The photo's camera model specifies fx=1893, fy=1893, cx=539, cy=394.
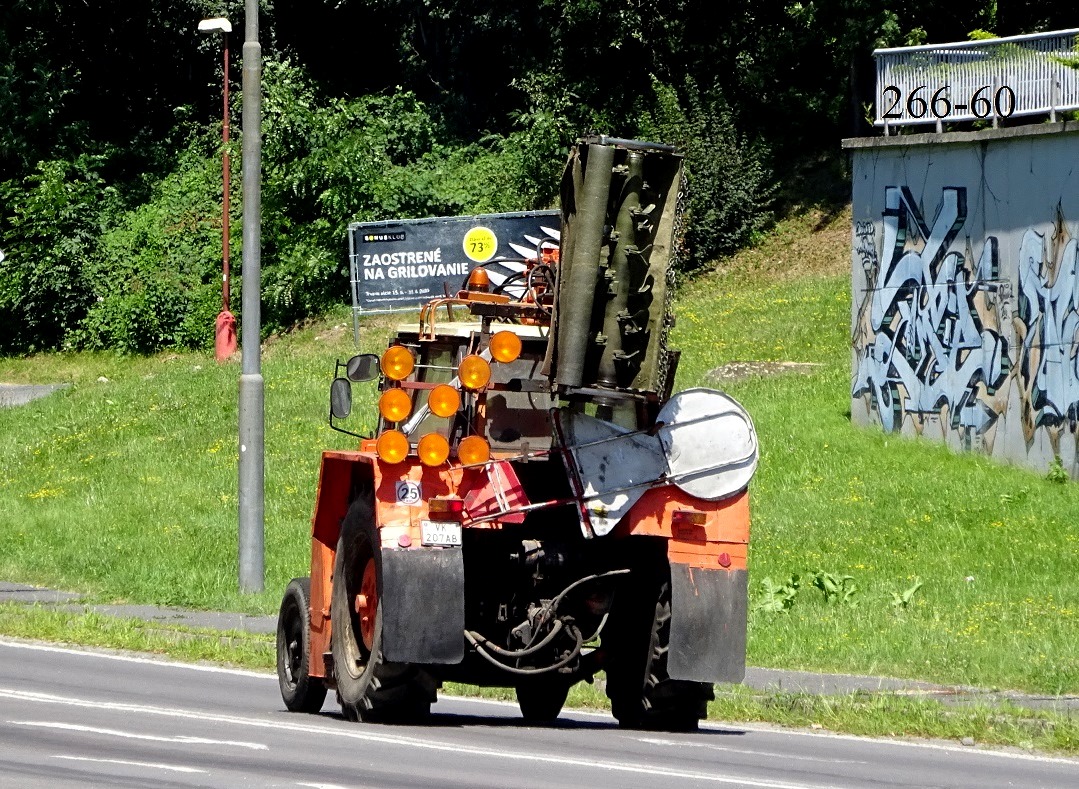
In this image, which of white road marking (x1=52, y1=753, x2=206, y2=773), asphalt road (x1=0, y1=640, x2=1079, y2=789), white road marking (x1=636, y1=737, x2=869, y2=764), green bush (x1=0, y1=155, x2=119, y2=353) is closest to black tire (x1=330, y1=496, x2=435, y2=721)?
asphalt road (x1=0, y1=640, x2=1079, y2=789)

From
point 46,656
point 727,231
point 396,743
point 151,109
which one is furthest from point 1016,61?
point 151,109

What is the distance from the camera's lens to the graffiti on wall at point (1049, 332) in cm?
2462

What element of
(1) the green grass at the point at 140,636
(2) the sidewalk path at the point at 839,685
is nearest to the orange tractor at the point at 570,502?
(2) the sidewalk path at the point at 839,685

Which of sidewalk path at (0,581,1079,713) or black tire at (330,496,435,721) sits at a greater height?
black tire at (330,496,435,721)

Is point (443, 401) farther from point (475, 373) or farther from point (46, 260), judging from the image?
point (46, 260)

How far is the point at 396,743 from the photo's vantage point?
10.1 m

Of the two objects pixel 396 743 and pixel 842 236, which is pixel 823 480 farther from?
pixel 842 236

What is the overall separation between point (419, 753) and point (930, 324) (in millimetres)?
19208

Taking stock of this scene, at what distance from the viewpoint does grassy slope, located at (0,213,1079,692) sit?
55.8 feet

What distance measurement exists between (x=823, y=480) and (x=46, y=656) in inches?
480

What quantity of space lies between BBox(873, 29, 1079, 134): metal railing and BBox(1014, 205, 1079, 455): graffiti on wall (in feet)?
6.35

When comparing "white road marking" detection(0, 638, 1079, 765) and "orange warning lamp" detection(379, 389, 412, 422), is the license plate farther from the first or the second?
"white road marking" detection(0, 638, 1079, 765)

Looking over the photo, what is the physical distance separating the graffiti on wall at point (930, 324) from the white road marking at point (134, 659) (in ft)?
45.3

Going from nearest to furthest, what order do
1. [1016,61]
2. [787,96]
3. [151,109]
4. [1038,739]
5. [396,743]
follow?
[396,743], [1038,739], [1016,61], [787,96], [151,109]
